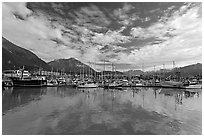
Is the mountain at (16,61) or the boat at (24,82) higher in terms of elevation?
the mountain at (16,61)

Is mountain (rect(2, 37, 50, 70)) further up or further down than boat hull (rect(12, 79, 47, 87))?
further up

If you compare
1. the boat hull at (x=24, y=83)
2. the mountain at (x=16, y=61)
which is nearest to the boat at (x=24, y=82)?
the boat hull at (x=24, y=83)

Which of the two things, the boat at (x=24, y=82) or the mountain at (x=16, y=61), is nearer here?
the boat at (x=24, y=82)

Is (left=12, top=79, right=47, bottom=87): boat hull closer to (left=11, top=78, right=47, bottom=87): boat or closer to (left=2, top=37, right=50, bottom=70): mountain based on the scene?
(left=11, top=78, right=47, bottom=87): boat

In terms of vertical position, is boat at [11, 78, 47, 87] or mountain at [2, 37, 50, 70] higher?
mountain at [2, 37, 50, 70]

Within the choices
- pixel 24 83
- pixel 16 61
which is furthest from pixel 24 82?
pixel 16 61

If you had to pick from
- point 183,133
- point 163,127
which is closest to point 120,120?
point 163,127

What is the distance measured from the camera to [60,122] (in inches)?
263

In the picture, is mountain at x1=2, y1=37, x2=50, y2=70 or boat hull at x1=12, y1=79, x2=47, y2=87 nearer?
boat hull at x1=12, y1=79, x2=47, y2=87

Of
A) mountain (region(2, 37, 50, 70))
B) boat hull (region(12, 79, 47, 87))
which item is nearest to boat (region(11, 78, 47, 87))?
boat hull (region(12, 79, 47, 87))

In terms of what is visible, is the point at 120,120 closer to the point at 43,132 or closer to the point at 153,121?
the point at 153,121

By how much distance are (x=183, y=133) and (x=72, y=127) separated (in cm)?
410

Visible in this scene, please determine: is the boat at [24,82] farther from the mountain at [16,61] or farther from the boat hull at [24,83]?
the mountain at [16,61]

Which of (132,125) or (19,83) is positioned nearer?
(132,125)
